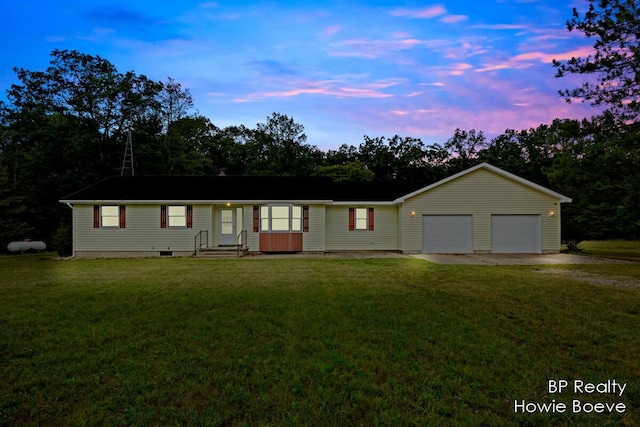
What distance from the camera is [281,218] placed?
18.6 meters

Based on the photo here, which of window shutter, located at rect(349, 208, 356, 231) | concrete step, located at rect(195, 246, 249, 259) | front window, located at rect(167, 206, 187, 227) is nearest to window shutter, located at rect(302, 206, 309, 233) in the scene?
window shutter, located at rect(349, 208, 356, 231)

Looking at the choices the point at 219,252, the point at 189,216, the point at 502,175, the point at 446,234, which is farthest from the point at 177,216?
the point at 502,175

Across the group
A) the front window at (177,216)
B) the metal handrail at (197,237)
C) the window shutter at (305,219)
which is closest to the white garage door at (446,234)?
the window shutter at (305,219)

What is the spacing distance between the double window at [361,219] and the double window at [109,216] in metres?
12.2

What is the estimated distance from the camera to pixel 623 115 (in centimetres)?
1527

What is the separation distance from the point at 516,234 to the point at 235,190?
51.5 ft

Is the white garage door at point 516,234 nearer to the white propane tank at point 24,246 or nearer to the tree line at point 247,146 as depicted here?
the tree line at point 247,146

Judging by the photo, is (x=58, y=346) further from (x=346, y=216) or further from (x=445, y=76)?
(x=445, y=76)

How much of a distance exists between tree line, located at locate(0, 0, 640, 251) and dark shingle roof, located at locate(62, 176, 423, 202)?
330 cm

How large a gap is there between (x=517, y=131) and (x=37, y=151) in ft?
175

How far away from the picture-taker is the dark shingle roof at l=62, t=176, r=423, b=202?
1833 centimetres

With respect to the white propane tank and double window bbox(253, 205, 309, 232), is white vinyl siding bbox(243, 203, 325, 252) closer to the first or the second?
double window bbox(253, 205, 309, 232)

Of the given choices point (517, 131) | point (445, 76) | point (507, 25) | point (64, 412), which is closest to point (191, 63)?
point (445, 76)

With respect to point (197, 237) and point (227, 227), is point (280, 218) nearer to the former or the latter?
point (227, 227)
